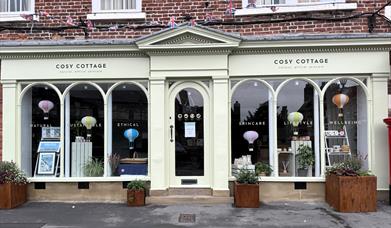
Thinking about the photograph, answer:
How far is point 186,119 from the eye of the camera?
412 inches

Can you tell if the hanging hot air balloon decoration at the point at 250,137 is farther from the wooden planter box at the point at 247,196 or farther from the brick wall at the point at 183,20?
the brick wall at the point at 183,20

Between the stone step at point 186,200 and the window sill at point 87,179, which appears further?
the window sill at point 87,179

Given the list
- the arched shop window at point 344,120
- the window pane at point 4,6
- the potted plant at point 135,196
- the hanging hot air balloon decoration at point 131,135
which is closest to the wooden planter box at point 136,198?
the potted plant at point 135,196

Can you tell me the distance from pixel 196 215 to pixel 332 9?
5.31 metres

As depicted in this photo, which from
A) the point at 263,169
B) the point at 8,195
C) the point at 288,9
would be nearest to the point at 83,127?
the point at 8,195

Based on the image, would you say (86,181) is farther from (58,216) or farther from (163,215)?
(163,215)

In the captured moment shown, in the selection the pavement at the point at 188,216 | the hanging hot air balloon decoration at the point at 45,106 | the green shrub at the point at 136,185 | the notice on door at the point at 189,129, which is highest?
the hanging hot air balloon decoration at the point at 45,106

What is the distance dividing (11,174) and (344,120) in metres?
7.21

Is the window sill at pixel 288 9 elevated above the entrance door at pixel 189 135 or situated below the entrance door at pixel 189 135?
above

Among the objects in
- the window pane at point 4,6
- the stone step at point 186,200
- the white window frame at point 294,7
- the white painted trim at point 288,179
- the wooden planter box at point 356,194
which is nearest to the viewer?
the wooden planter box at point 356,194

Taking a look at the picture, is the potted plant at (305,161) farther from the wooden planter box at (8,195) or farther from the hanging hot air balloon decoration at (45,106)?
the wooden planter box at (8,195)

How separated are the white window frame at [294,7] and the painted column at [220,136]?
1.62 metres

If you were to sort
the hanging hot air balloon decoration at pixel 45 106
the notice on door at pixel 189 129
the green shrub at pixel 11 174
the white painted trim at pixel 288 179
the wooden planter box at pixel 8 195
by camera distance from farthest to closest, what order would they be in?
1. the hanging hot air balloon decoration at pixel 45 106
2. the notice on door at pixel 189 129
3. the white painted trim at pixel 288 179
4. the green shrub at pixel 11 174
5. the wooden planter box at pixel 8 195

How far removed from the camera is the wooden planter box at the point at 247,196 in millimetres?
9445
